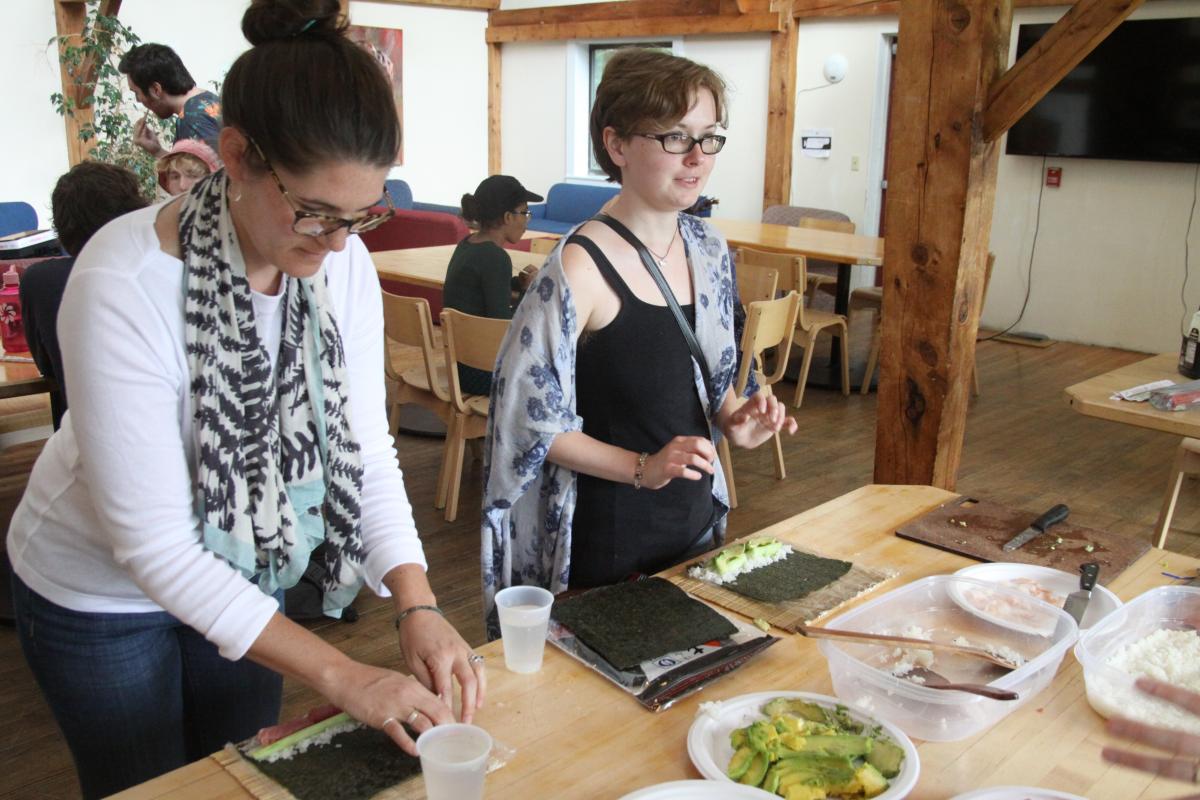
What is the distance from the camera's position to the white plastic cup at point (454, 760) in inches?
38.5

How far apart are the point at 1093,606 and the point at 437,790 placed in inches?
41.8

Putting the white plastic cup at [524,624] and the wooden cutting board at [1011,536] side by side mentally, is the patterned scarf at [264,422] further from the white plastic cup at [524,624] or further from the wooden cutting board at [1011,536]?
the wooden cutting board at [1011,536]

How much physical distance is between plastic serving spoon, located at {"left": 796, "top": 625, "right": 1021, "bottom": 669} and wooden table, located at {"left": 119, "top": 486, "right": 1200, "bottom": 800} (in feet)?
0.22

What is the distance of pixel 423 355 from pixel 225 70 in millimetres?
3888

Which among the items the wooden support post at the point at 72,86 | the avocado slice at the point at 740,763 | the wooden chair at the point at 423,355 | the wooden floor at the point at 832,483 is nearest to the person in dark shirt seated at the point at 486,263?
the wooden chair at the point at 423,355

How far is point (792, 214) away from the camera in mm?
8094

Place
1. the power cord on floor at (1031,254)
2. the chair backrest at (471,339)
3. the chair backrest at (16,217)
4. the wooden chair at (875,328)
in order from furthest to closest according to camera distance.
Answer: the chair backrest at (16,217)
the power cord on floor at (1031,254)
the wooden chair at (875,328)
the chair backrest at (471,339)

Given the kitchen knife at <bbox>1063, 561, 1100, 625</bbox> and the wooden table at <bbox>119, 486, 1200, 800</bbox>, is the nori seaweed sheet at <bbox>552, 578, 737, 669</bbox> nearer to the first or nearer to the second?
the wooden table at <bbox>119, 486, 1200, 800</bbox>

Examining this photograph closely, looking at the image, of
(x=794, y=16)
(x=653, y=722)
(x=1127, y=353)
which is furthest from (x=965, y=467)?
(x=794, y=16)

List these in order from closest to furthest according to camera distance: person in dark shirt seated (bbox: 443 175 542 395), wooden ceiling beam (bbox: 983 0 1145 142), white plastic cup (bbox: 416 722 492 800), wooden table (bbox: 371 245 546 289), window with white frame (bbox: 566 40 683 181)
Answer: white plastic cup (bbox: 416 722 492 800) < wooden ceiling beam (bbox: 983 0 1145 142) < person in dark shirt seated (bbox: 443 175 542 395) < wooden table (bbox: 371 245 546 289) < window with white frame (bbox: 566 40 683 181)

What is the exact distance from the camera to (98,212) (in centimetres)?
264

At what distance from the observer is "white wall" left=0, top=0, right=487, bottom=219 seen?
8062mm

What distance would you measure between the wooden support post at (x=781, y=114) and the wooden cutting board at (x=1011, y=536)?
23.7 feet

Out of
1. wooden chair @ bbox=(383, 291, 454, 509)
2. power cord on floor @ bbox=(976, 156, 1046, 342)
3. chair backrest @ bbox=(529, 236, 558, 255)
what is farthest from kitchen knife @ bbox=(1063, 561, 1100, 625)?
power cord on floor @ bbox=(976, 156, 1046, 342)
